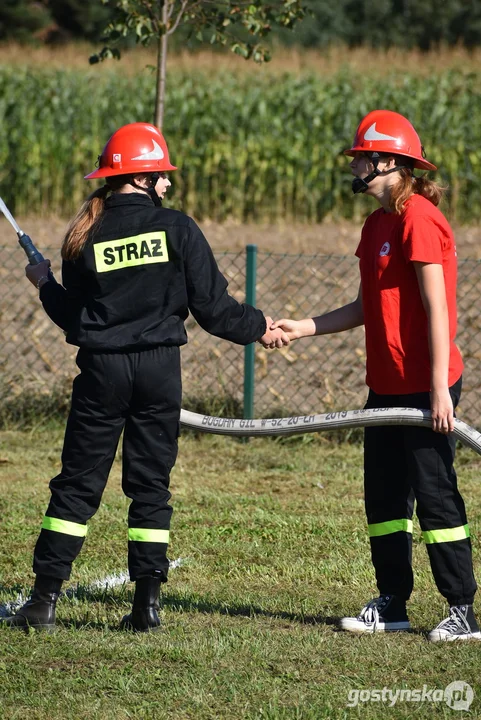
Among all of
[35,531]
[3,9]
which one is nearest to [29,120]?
[35,531]

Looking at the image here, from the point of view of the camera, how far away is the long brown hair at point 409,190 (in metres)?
3.97

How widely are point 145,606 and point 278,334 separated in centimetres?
127

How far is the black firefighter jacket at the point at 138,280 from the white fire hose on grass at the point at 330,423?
0.48 metres

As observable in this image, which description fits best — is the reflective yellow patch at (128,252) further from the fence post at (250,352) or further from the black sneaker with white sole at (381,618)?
the fence post at (250,352)

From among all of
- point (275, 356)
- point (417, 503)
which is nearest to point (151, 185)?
point (417, 503)

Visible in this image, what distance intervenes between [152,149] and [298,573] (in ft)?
6.96

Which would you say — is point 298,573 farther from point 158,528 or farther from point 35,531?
point 35,531

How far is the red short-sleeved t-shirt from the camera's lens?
3965mm

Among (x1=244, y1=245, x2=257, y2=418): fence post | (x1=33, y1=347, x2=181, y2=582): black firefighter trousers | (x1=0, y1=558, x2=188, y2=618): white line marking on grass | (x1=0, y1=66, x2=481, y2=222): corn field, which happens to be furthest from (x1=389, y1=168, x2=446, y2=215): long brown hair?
(x1=0, y1=66, x2=481, y2=222): corn field

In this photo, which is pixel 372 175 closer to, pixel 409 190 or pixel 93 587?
pixel 409 190

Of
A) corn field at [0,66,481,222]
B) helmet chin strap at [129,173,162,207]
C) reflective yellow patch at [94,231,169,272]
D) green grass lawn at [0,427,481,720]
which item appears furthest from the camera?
corn field at [0,66,481,222]

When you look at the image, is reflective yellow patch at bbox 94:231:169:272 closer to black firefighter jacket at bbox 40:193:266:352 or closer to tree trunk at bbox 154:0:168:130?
black firefighter jacket at bbox 40:193:266:352

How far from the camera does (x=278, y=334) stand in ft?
15.0

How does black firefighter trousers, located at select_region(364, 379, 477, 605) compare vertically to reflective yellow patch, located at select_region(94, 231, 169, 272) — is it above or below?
below
